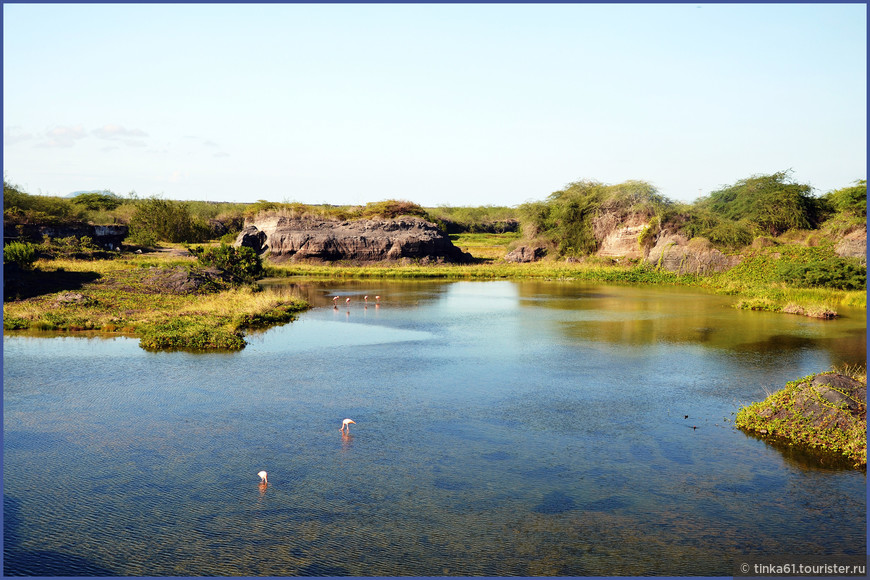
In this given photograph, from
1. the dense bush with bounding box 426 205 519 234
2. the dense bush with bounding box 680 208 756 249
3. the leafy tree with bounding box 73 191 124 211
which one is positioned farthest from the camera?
the dense bush with bounding box 426 205 519 234

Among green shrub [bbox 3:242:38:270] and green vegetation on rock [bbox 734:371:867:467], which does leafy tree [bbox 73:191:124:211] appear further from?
green vegetation on rock [bbox 734:371:867:467]

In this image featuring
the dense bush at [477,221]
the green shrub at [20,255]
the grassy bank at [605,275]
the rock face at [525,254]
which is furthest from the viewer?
the dense bush at [477,221]

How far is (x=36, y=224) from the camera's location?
47562 millimetres

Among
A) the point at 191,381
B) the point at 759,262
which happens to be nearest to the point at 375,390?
the point at 191,381

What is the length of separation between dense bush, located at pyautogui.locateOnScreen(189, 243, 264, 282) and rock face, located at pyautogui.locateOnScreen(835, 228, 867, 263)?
3621 centimetres

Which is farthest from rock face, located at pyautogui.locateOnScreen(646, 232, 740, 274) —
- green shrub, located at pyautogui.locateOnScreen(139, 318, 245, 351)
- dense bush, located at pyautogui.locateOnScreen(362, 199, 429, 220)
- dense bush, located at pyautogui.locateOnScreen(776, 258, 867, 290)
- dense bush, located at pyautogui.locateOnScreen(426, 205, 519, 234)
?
dense bush, located at pyautogui.locateOnScreen(426, 205, 519, 234)

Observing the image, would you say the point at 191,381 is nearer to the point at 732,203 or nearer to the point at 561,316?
the point at 561,316

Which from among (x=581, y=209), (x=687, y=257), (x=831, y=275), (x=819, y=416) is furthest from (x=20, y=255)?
(x=581, y=209)

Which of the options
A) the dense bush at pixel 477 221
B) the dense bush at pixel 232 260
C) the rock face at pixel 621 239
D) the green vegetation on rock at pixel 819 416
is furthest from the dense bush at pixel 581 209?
the green vegetation on rock at pixel 819 416

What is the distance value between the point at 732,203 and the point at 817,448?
45.8m

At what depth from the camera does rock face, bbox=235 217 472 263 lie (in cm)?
5753

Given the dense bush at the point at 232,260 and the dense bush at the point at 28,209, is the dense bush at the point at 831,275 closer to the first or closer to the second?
the dense bush at the point at 232,260

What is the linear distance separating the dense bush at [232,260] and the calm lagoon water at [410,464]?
52.1 ft

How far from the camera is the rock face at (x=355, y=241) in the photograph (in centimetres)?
5753
